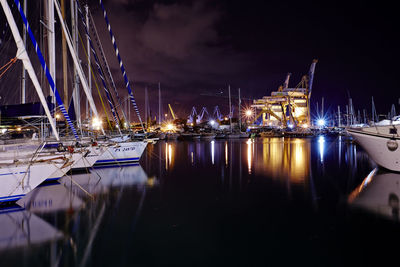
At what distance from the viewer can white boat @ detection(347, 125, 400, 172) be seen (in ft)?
42.8

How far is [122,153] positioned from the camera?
19.3 meters

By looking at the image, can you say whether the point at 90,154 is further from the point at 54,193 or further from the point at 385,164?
the point at 385,164

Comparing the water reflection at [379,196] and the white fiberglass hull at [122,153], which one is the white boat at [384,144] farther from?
the white fiberglass hull at [122,153]

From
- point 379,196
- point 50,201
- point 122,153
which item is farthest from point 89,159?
point 379,196

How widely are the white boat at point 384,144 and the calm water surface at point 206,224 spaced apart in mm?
A: 1836

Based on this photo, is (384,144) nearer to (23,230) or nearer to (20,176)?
(23,230)

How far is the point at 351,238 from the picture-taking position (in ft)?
20.2

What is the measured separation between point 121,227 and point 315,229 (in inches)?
197

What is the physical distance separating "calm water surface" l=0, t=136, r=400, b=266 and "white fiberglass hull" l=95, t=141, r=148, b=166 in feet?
20.1

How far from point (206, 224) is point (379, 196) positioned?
259 inches

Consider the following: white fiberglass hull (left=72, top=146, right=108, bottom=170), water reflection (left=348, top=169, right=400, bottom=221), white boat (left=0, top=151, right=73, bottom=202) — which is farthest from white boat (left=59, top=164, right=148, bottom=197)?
water reflection (left=348, top=169, right=400, bottom=221)

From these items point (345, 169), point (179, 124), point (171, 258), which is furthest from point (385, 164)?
point (179, 124)

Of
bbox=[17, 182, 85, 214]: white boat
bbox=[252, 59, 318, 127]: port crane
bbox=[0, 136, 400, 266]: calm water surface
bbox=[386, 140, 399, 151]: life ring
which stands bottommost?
bbox=[0, 136, 400, 266]: calm water surface

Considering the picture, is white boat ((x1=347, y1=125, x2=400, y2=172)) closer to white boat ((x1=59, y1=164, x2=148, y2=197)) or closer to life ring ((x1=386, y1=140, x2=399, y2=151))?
life ring ((x1=386, y1=140, x2=399, y2=151))
